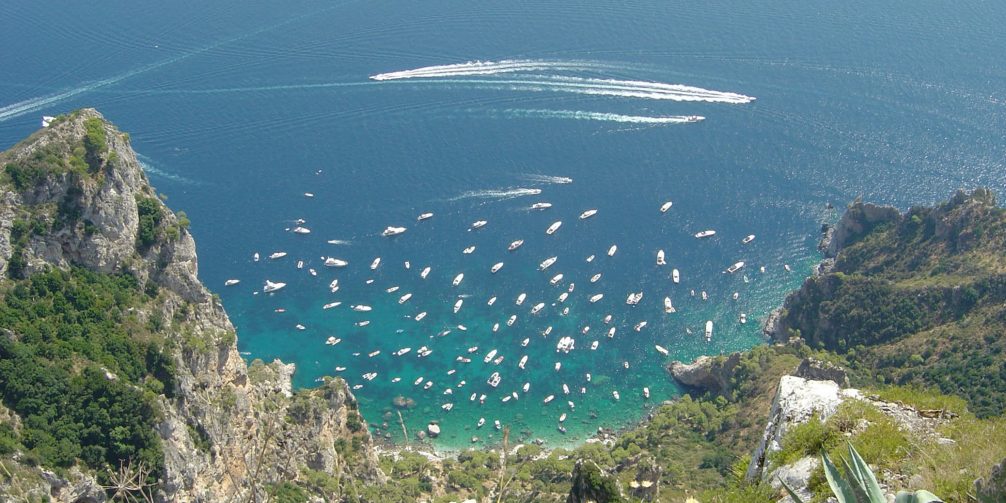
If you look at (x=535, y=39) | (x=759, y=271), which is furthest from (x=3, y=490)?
(x=535, y=39)

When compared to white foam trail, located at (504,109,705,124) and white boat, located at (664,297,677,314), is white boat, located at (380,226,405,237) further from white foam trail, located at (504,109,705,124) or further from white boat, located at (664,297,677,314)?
white boat, located at (664,297,677,314)

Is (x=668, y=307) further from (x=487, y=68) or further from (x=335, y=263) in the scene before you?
(x=487, y=68)

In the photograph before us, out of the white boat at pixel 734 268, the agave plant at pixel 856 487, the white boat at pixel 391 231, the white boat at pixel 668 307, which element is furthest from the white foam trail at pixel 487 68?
the agave plant at pixel 856 487

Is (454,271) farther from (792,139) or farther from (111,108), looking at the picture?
(111,108)

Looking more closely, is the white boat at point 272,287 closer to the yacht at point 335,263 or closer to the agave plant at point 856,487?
the yacht at point 335,263

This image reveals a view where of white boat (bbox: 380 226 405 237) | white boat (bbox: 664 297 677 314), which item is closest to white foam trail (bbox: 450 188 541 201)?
white boat (bbox: 380 226 405 237)

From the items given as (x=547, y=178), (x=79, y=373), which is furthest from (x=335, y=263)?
(x=79, y=373)
